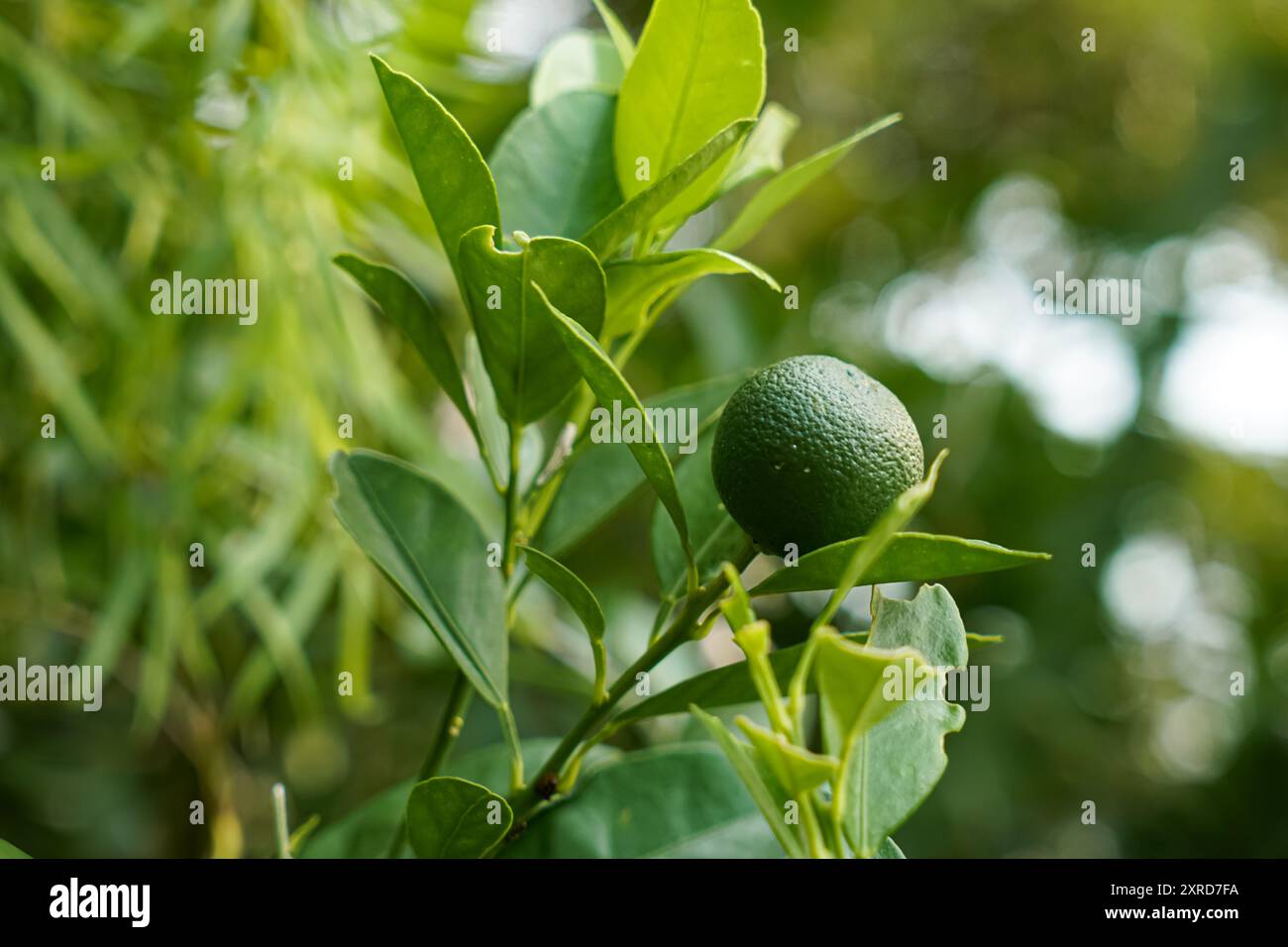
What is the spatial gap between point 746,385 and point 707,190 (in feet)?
0.27

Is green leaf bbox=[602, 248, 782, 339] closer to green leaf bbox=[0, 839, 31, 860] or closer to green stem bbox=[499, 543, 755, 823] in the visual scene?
green stem bbox=[499, 543, 755, 823]

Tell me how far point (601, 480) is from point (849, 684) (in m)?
0.21

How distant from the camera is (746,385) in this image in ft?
0.95

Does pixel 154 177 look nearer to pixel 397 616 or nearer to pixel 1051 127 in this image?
pixel 397 616

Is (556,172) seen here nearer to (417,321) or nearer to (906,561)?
(417,321)

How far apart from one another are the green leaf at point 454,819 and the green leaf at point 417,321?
0.39ft

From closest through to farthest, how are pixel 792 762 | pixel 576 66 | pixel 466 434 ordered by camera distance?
pixel 792 762 → pixel 576 66 → pixel 466 434

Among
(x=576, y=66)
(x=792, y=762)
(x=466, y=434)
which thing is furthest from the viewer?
(x=466, y=434)

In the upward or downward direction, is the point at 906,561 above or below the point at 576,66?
below

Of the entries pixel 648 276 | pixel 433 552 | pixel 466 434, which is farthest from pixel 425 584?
pixel 466 434

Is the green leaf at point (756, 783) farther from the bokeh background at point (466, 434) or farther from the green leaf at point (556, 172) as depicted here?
the bokeh background at point (466, 434)

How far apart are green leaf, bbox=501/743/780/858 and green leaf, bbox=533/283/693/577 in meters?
0.10

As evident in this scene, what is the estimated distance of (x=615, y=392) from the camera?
273 millimetres

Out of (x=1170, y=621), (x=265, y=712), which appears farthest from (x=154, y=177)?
(x=1170, y=621)
